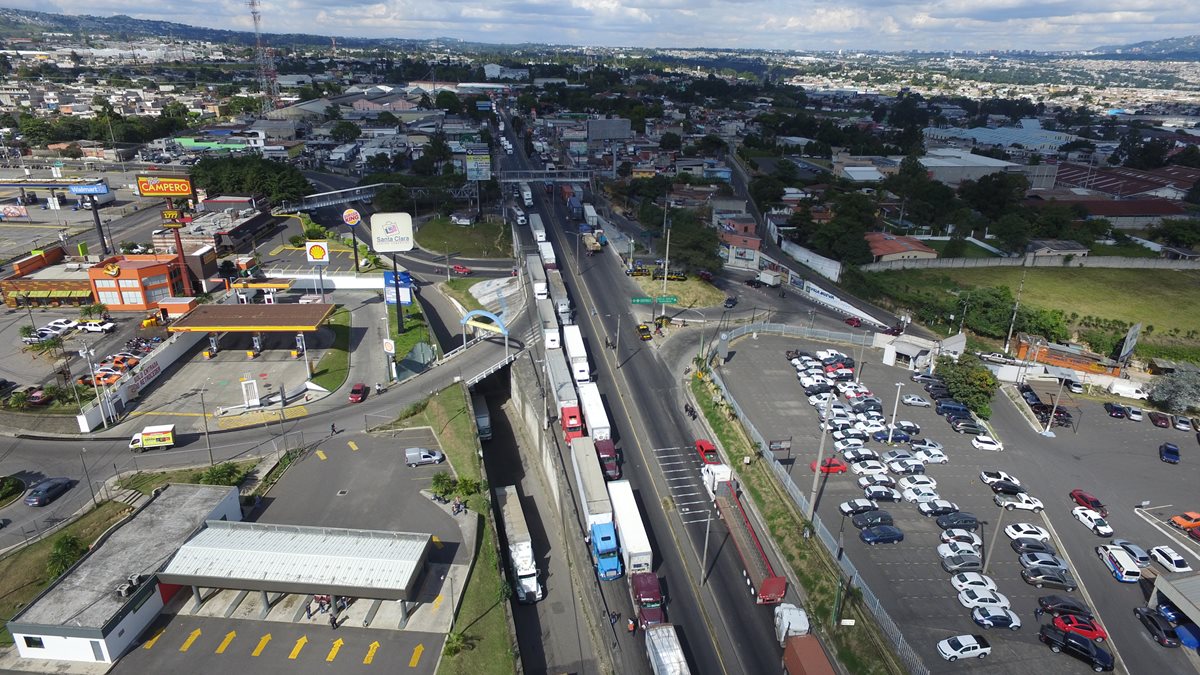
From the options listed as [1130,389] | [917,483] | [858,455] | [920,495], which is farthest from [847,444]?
[1130,389]

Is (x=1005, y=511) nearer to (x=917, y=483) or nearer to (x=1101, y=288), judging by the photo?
(x=917, y=483)

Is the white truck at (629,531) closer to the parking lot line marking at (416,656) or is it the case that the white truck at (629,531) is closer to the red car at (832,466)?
the parking lot line marking at (416,656)

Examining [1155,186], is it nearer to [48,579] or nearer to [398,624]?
[398,624]

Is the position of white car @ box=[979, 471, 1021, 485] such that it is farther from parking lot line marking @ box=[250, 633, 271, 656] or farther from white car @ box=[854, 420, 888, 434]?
parking lot line marking @ box=[250, 633, 271, 656]

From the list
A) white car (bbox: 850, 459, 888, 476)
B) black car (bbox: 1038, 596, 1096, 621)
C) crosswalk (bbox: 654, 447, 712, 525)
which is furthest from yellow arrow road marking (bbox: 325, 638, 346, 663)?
black car (bbox: 1038, 596, 1096, 621)

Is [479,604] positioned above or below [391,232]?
below

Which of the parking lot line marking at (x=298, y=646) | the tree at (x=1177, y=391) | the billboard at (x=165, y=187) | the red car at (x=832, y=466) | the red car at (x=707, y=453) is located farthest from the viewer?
the billboard at (x=165, y=187)

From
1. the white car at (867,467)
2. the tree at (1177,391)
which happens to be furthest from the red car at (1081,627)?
the tree at (1177,391)

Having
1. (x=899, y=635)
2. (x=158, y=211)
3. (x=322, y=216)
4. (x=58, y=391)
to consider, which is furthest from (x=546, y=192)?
(x=899, y=635)
